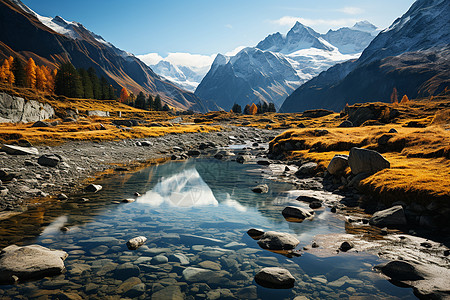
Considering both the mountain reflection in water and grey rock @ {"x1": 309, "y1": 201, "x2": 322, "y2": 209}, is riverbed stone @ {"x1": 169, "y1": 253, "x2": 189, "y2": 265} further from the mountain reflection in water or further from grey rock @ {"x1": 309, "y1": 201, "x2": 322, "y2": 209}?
grey rock @ {"x1": 309, "y1": 201, "x2": 322, "y2": 209}

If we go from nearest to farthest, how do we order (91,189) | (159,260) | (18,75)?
(159,260), (91,189), (18,75)

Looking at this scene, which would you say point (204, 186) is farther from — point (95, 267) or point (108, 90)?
point (108, 90)

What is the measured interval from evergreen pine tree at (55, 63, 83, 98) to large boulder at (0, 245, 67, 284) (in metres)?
120

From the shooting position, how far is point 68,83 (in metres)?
110

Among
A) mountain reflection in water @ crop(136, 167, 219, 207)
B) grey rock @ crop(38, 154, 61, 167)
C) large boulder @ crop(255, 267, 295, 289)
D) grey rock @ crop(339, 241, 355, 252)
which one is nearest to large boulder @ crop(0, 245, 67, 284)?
large boulder @ crop(255, 267, 295, 289)

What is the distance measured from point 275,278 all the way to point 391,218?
8.51m

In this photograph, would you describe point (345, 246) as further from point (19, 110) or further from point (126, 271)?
point (19, 110)

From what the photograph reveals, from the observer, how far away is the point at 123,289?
8.12 m

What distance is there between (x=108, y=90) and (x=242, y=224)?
147291 millimetres

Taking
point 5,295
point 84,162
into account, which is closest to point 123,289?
point 5,295

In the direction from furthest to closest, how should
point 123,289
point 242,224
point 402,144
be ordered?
point 402,144
point 242,224
point 123,289

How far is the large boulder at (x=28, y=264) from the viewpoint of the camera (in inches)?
324

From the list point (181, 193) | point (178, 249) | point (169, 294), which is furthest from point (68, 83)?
point (169, 294)

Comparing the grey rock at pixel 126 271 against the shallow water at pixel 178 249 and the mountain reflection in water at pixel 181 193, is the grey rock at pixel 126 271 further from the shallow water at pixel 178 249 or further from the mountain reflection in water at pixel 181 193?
the mountain reflection in water at pixel 181 193
